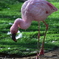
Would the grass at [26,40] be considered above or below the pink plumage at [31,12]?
below

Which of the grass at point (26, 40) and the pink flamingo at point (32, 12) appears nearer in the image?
the pink flamingo at point (32, 12)

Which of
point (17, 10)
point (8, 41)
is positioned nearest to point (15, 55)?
point (8, 41)

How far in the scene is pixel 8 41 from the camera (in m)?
6.23

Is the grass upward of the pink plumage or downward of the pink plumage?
downward

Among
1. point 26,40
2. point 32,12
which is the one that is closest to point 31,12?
point 32,12

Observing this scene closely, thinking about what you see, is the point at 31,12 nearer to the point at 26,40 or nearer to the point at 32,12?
the point at 32,12

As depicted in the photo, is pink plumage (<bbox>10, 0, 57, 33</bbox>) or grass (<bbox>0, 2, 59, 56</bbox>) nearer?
pink plumage (<bbox>10, 0, 57, 33</bbox>)

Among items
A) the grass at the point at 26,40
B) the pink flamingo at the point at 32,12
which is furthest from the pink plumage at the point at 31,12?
the grass at the point at 26,40

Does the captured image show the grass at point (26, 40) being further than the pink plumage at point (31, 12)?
Yes

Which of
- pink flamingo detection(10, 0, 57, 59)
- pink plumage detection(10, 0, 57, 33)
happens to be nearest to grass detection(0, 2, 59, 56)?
pink flamingo detection(10, 0, 57, 59)

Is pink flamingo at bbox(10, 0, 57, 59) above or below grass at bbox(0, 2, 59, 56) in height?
above

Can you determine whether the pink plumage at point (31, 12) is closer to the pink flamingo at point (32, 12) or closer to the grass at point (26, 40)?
the pink flamingo at point (32, 12)

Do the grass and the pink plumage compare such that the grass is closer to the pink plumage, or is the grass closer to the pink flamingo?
the pink flamingo

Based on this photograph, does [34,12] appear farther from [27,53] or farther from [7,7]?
[7,7]
